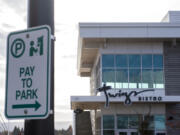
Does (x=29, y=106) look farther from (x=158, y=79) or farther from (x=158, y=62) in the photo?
(x=158, y=62)

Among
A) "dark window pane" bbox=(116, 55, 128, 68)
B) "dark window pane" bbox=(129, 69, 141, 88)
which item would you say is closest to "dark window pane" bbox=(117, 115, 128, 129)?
"dark window pane" bbox=(129, 69, 141, 88)

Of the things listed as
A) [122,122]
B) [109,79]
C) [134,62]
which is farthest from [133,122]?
[134,62]

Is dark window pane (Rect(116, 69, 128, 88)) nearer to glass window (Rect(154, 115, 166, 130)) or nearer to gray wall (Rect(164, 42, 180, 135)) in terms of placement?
gray wall (Rect(164, 42, 180, 135))

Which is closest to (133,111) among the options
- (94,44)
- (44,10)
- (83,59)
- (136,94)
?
(136,94)

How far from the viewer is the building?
31.5 metres

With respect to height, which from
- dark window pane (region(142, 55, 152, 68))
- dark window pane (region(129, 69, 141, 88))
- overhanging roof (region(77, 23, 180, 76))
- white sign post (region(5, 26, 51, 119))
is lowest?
white sign post (region(5, 26, 51, 119))

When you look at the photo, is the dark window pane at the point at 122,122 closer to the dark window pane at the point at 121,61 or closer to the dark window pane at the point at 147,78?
the dark window pane at the point at 147,78

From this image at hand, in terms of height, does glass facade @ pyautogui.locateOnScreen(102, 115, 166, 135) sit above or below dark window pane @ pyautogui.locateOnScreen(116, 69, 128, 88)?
below

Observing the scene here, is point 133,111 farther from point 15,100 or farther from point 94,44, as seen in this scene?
point 15,100

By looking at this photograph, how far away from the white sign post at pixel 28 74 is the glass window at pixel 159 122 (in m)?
30.5

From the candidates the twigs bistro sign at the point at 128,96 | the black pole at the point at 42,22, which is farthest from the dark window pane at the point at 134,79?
the black pole at the point at 42,22

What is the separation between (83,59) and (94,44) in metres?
8.39

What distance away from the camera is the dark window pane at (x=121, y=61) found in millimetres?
32531

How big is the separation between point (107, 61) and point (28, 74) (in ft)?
98.4
